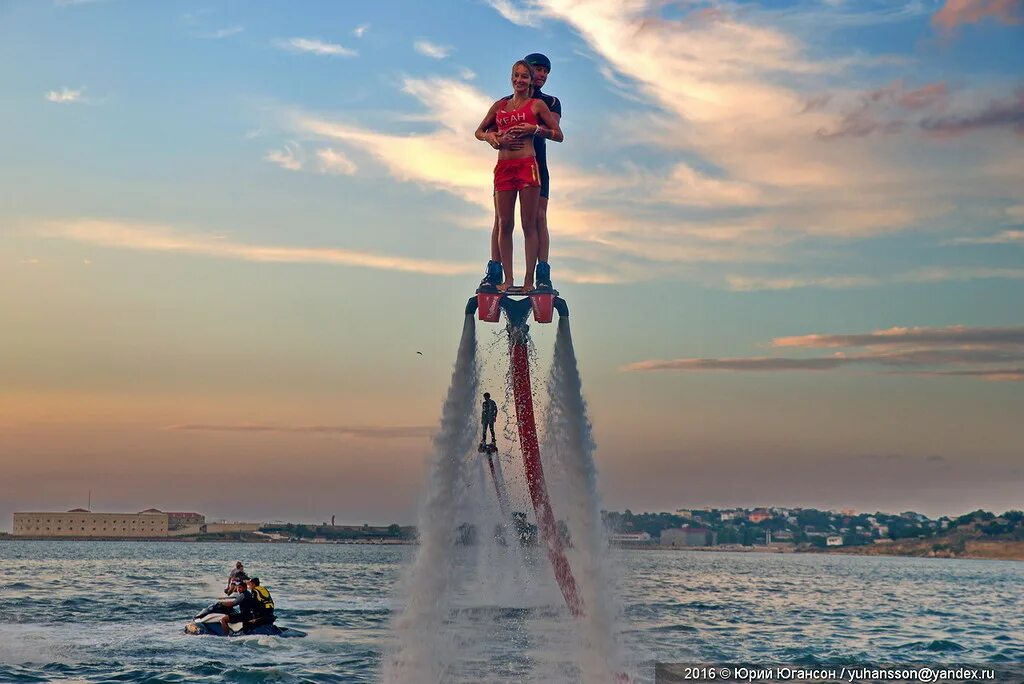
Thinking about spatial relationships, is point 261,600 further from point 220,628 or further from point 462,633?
point 462,633

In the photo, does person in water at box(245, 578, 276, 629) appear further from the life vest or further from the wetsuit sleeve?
the wetsuit sleeve

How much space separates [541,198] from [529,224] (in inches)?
25.8

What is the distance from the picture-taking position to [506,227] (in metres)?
22.2

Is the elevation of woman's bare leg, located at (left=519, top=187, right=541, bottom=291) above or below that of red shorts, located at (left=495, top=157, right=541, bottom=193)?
below

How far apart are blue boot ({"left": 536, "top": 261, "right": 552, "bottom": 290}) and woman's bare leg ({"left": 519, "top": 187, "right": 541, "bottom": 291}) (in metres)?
0.11

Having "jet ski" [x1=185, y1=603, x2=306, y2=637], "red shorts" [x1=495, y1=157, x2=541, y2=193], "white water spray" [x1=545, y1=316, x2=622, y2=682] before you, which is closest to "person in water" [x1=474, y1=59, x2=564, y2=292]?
"red shorts" [x1=495, y1=157, x2=541, y2=193]

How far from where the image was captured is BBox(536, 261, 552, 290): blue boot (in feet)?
72.0

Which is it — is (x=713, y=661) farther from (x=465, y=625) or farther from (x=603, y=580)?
(x=603, y=580)

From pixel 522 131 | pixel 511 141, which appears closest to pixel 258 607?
pixel 511 141

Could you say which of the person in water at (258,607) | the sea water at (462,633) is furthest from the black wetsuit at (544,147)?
the person in water at (258,607)

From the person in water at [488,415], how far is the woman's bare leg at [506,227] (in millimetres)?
2626

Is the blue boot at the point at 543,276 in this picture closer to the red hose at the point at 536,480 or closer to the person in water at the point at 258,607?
the red hose at the point at 536,480

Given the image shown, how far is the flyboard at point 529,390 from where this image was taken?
22047 mm

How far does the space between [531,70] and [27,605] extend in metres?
50.2
